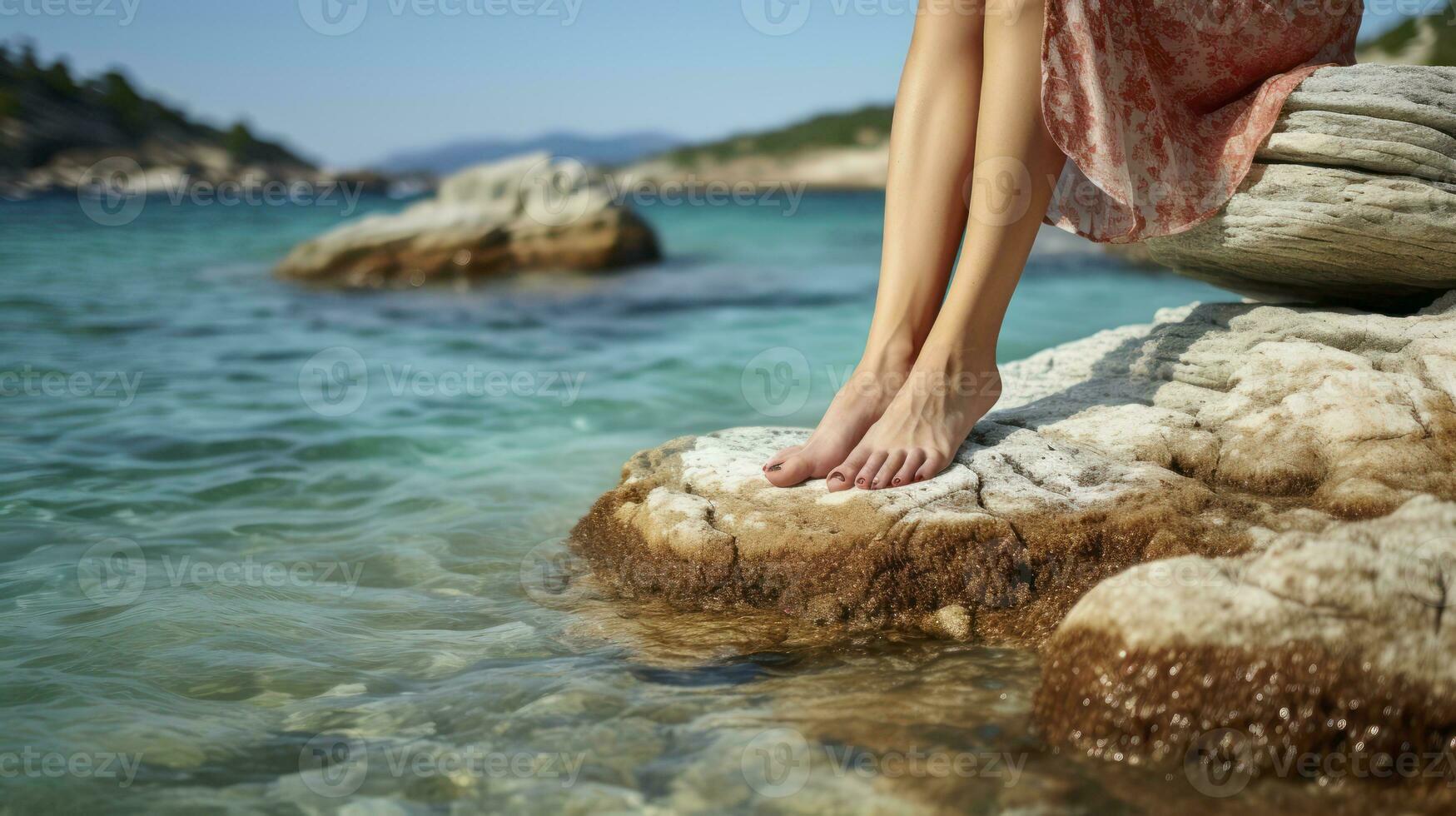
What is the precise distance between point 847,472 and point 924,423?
23 cm

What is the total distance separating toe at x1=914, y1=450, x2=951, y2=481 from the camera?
2383mm

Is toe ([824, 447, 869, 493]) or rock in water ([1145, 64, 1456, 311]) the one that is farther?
rock in water ([1145, 64, 1456, 311])

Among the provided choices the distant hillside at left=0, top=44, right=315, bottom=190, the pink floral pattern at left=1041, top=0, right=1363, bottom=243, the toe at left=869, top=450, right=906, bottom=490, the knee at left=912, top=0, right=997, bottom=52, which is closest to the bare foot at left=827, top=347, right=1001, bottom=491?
the toe at left=869, top=450, right=906, bottom=490

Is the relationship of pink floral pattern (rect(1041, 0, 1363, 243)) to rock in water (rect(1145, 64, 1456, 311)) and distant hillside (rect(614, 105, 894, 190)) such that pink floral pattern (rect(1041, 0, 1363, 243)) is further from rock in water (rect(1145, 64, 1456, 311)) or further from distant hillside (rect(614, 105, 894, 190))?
distant hillside (rect(614, 105, 894, 190))

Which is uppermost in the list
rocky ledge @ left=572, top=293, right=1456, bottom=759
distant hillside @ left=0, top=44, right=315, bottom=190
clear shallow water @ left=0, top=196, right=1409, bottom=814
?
distant hillside @ left=0, top=44, right=315, bottom=190

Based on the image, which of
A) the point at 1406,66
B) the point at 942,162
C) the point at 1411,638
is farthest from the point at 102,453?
the point at 1406,66

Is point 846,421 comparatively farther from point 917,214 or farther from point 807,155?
point 807,155

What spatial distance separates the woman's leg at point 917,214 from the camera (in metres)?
2.52

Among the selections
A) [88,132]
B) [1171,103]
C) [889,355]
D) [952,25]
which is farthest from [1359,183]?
[88,132]

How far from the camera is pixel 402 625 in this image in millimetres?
2512

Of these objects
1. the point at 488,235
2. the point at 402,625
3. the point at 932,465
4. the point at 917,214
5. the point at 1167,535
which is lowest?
the point at 402,625

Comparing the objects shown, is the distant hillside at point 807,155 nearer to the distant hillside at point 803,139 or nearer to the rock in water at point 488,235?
the distant hillside at point 803,139

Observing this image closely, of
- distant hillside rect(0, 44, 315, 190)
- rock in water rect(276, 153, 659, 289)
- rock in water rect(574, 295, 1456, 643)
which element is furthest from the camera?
distant hillside rect(0, 44, 315, 190)

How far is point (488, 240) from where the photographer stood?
1074 cm
